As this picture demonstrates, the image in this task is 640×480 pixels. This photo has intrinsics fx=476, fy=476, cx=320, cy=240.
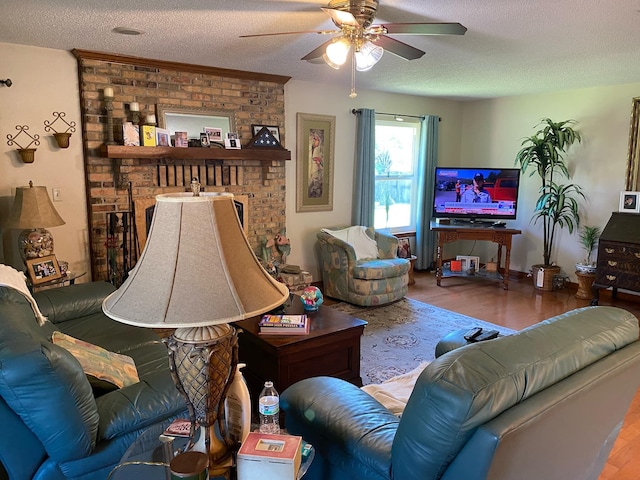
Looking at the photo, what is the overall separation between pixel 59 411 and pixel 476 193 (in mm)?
5381

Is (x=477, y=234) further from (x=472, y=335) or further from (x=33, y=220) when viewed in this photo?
(x=33, y=220)

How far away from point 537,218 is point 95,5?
5404mm

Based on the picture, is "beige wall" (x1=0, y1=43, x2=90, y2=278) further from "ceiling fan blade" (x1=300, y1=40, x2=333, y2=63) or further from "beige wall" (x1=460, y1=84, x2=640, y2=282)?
"beige wall" (x1=460, y1=84, x2=640, y2=282)

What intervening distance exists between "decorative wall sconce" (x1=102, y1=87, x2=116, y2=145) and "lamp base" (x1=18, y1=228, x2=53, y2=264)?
946 millimetres

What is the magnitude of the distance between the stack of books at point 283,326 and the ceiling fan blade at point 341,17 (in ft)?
5.67

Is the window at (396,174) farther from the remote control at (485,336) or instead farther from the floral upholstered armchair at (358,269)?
the remote control at (485,336)

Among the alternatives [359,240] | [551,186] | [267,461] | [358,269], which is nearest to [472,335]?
[267,461]

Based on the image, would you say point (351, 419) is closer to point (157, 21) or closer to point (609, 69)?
point (157, 21)

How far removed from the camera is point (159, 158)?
14.0ft

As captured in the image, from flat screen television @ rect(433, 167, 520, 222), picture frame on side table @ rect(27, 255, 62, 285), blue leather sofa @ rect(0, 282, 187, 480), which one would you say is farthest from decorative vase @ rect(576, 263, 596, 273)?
picture frame on side table @ rect(27, 255, 62, 285)

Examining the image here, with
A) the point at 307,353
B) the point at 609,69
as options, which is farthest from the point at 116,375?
the point at 609,69

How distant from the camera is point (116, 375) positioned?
86.3 inches

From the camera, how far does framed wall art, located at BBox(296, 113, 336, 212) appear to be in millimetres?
5336

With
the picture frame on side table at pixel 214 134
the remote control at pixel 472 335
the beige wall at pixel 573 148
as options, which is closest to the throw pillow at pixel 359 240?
the picture frame on side table at pixel 214 134
